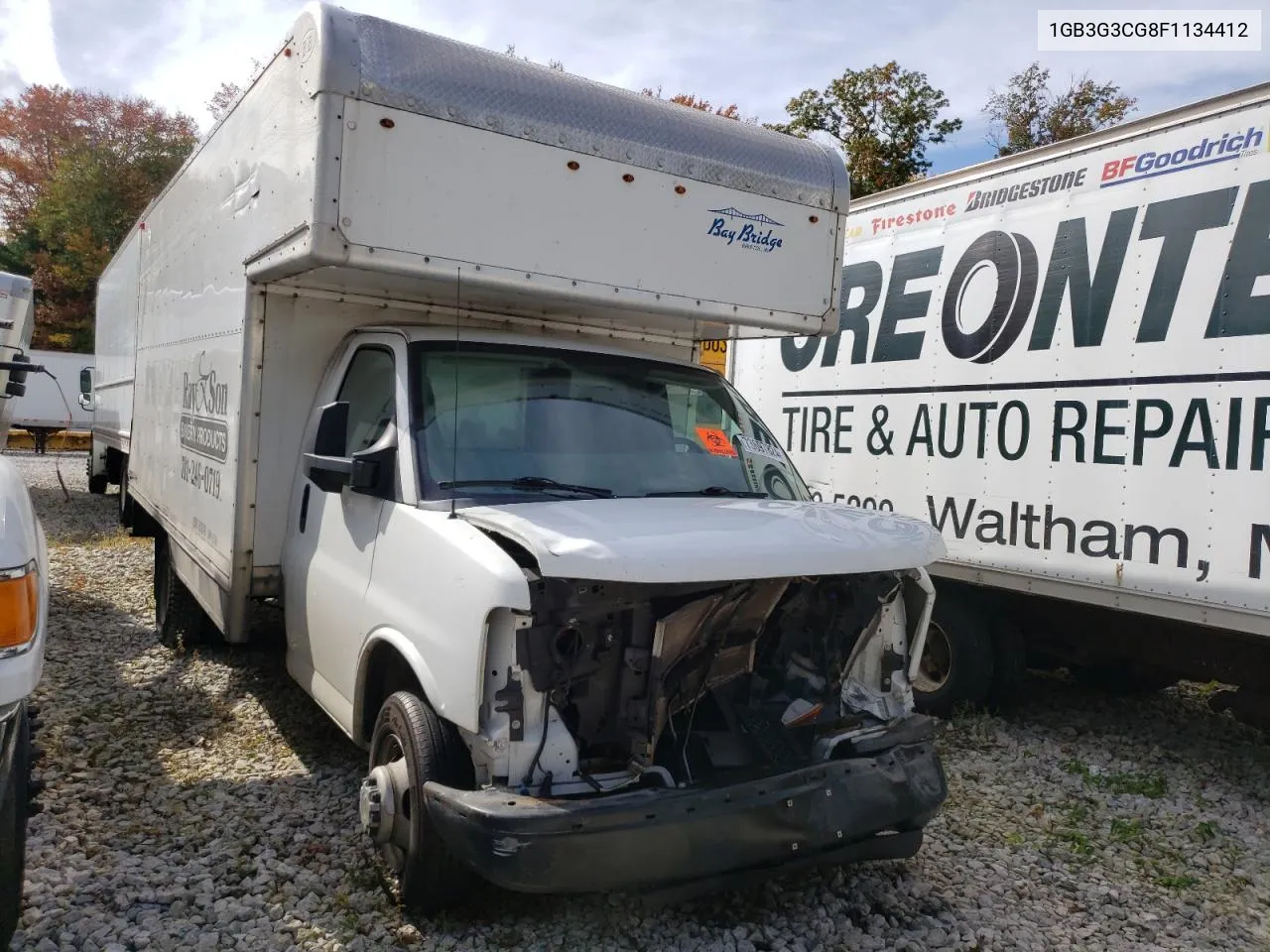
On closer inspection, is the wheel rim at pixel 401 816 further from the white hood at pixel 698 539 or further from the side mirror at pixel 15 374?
the side mirror at pixel 15 374

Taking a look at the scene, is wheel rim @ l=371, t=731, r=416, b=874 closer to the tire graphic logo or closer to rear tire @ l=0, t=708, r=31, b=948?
rear tire @ l=0, t=708, r=31, b=948

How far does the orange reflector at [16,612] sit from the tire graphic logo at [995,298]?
4.90m

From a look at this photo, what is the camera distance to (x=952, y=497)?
5680 mm

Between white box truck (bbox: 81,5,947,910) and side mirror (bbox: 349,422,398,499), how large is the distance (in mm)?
15

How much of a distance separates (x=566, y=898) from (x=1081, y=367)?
3776 millimetres

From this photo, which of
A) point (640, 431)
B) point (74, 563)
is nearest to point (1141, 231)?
point (640, 431)

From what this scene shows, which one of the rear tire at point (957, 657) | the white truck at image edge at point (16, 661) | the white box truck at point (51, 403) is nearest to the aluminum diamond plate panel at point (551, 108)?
the white truck at image edge at point (16, 661)

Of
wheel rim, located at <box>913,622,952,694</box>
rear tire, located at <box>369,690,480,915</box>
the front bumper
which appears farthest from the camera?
wheel rim, located at <box>913,622,952,694</box>

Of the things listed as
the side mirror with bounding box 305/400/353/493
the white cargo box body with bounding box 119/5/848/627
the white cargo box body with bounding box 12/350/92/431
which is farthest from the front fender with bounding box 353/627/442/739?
the white cargo box body with bounding box 12/350/92/431

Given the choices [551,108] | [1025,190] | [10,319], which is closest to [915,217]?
[1025,190]

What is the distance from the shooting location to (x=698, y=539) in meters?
2.90

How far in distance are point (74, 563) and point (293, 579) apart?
6.15 m

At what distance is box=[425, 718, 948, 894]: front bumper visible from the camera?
267cm

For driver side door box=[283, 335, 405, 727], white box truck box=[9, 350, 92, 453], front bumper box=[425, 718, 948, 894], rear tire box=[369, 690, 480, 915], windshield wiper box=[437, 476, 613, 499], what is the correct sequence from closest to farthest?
front bumper box=[425, 718, 948, 894] < rear tire box=[369, 690, 480, 915] < windshield wiper box=[437, 476, 613, 499] < driver side door box=[283, 335, 405, 727] < white box truck box=[9, 350, 92, 453]
